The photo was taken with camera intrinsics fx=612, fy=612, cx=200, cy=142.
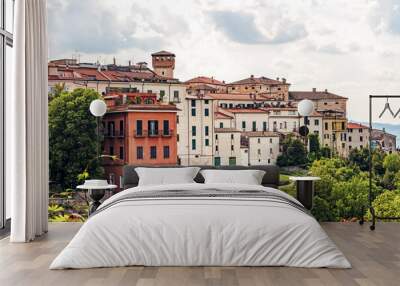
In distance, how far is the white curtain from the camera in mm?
6105

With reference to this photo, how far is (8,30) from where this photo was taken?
6836 millimetres

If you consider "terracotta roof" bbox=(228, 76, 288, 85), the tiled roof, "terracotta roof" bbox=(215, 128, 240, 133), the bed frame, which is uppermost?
the tiled roof

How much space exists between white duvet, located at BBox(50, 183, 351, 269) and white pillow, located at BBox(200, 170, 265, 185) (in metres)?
2.10

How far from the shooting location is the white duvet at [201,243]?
4.82 m

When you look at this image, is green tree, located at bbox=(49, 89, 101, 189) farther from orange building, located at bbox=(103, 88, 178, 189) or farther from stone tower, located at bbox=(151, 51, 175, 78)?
stone tower, located at bbox=(151, 51, 175, 78)

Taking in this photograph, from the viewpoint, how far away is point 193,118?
820cm

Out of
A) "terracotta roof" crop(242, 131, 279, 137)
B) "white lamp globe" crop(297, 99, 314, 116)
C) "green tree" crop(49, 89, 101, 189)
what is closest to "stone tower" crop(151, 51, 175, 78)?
"green tree" crop(49, 89, 101, 189)

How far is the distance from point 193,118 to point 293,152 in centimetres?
144

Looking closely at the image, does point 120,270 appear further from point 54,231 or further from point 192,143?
point 192,143

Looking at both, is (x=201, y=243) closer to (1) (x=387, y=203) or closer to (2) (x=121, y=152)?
(2) (x=121, y=152)

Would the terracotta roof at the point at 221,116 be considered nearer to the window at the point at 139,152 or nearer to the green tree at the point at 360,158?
the window at the point at 139,152

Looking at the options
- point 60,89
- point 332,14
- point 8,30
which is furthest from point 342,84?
point 8,30

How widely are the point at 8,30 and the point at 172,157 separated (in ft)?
8.74

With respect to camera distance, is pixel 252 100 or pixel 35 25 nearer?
pixel 35 25
